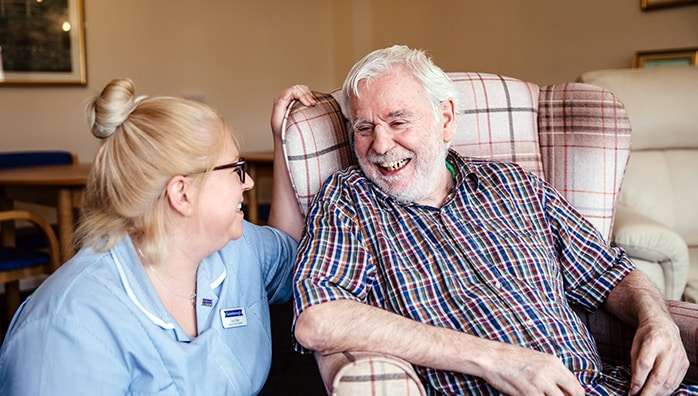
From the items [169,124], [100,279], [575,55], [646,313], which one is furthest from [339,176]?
[575,55]

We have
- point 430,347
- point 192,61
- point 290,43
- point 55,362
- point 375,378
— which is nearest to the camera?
point 55,362

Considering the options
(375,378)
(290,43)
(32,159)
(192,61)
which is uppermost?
(290,43)

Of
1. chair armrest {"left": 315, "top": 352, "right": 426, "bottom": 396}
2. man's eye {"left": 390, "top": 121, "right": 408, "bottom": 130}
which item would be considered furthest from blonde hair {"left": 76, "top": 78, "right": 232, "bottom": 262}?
man's eye {"left": 390, "top": 121, "right": 408, "bottom": 130}

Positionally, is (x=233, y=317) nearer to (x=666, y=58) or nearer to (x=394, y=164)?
(x=394, y=164)

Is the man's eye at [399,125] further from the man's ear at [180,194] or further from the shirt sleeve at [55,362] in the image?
the shirt sleeve at [55,362]

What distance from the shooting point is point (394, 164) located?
157cm

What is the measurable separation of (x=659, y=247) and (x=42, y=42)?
4.04 metres

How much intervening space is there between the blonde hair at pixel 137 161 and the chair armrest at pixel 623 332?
1028mm

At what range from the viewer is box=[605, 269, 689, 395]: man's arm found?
127cm

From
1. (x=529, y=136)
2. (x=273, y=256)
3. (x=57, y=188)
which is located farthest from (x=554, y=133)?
(x=57, y=188)

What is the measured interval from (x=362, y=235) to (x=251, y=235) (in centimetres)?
26

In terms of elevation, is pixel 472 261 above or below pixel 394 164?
below

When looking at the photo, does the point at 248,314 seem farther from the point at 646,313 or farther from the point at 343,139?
the point at 646,313

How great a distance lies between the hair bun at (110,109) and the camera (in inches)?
45.0
